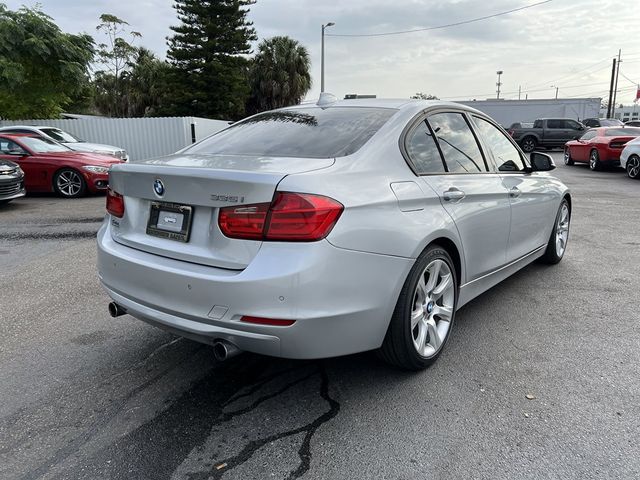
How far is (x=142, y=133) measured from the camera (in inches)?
788

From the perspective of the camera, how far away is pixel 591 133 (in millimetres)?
17875

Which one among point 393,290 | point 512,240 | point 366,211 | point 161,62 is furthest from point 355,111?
point 161,62

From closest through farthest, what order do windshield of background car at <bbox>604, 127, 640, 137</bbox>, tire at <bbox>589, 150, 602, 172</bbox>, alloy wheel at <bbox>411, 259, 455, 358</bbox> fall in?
alloy wheel at <bbox>411, 259, 455, 358</bbox>, tire at <bbox>589, 150, 602, 172</bbox>, windshield of background car at <bbox>604, 127, 640, 137</bbox>

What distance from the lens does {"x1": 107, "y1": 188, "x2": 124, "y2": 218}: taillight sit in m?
2.99

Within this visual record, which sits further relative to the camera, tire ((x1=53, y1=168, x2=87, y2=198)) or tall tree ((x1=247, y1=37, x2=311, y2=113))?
tall tree ((x1=247, y1=37, x2=311, y2=113))

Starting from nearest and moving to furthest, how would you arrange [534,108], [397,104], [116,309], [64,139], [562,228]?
[116,309], [397,104], [562,228], [64,139], [534,108]

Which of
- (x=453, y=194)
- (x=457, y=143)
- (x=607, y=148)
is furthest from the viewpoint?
(x=607, y=148)

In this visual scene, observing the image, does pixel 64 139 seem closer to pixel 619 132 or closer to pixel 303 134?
pixel 303 134

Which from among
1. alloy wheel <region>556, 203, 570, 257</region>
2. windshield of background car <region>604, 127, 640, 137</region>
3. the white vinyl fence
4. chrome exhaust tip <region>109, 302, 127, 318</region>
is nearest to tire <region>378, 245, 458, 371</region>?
chrome exhaust tip <region>109, 302, 127, 318</region>

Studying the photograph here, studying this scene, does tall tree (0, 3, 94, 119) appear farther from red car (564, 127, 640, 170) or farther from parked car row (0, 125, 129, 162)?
red car (564, 127, 640, 170)

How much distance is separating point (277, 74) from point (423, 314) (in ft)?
113

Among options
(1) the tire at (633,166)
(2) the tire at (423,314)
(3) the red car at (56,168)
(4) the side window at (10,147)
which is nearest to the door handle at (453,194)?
(2) the tire at (423,314)

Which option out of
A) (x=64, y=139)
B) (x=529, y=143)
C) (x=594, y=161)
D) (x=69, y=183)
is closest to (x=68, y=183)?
(x=69, y=183)

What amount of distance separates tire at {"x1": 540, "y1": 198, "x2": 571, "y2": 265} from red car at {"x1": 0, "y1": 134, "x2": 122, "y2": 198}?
365 inches
